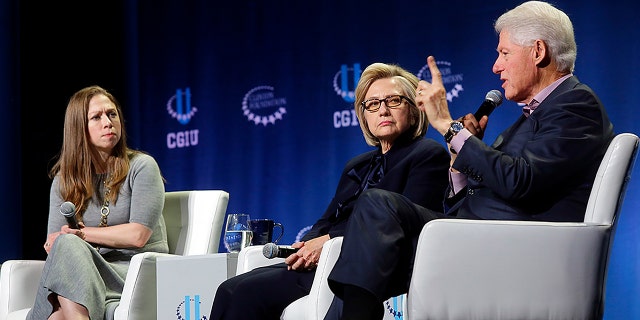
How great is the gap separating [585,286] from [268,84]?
361 cm

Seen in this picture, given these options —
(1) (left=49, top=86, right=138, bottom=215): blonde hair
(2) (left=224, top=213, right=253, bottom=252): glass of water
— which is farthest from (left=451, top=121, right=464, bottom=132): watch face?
(1) (left=49, top=86, right=138, bottom=215): blonde hair

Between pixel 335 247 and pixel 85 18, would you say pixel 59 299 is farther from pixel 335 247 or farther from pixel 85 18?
pixel 85 18

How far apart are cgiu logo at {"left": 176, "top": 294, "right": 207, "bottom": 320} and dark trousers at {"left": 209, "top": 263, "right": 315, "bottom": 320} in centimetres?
40

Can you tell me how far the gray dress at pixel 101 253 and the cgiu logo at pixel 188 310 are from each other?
247 millimetres

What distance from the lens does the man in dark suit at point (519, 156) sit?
7.09ft

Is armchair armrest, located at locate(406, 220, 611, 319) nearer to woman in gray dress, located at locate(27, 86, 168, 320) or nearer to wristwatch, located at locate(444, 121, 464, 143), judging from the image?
wristwatch, located at locate(444, 121, 464, 143)

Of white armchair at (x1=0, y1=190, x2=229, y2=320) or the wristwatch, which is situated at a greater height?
the wristwatch

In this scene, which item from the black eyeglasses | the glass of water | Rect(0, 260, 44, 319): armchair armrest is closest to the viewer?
the black eyeglasses

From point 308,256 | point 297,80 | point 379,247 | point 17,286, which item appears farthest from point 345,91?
point 379,247

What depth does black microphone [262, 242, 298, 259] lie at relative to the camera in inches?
108

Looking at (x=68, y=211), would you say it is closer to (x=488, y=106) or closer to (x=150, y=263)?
(x=150, y=263)

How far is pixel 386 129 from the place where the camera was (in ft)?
9.53

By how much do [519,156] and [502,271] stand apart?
32cm

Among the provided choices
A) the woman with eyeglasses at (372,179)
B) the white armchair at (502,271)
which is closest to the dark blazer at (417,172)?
the woman with eyeglasses at (372,179)
